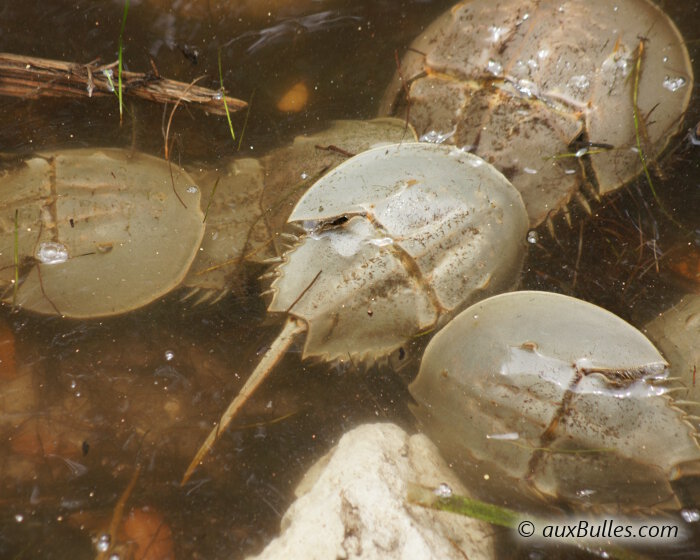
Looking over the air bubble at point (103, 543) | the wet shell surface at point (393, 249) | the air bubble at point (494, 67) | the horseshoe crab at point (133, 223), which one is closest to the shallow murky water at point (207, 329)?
the air bubble at point (103, 543)

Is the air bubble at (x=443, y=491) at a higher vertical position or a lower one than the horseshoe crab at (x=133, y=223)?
lower

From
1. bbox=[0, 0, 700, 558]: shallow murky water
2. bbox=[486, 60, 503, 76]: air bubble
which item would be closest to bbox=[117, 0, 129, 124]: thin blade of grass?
bbox=[0, 0, 700, 558]: shallow murky water

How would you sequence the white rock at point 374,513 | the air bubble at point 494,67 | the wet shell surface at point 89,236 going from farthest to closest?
the air bubble at point 494,67 → the wet shell surface at point 89,236 → the white rock at point 374,513

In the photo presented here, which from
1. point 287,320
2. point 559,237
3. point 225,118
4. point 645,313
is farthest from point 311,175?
point 645,313

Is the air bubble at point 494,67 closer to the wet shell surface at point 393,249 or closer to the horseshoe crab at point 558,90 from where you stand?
the horseshoe crab at point 558,90

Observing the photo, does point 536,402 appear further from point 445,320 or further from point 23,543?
point 23,543

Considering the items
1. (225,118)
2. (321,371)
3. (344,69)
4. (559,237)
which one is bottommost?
(321,371)

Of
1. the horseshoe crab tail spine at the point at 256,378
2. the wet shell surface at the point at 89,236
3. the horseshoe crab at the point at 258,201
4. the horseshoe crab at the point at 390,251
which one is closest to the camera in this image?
the horseshoe crab at the point at 390,251
